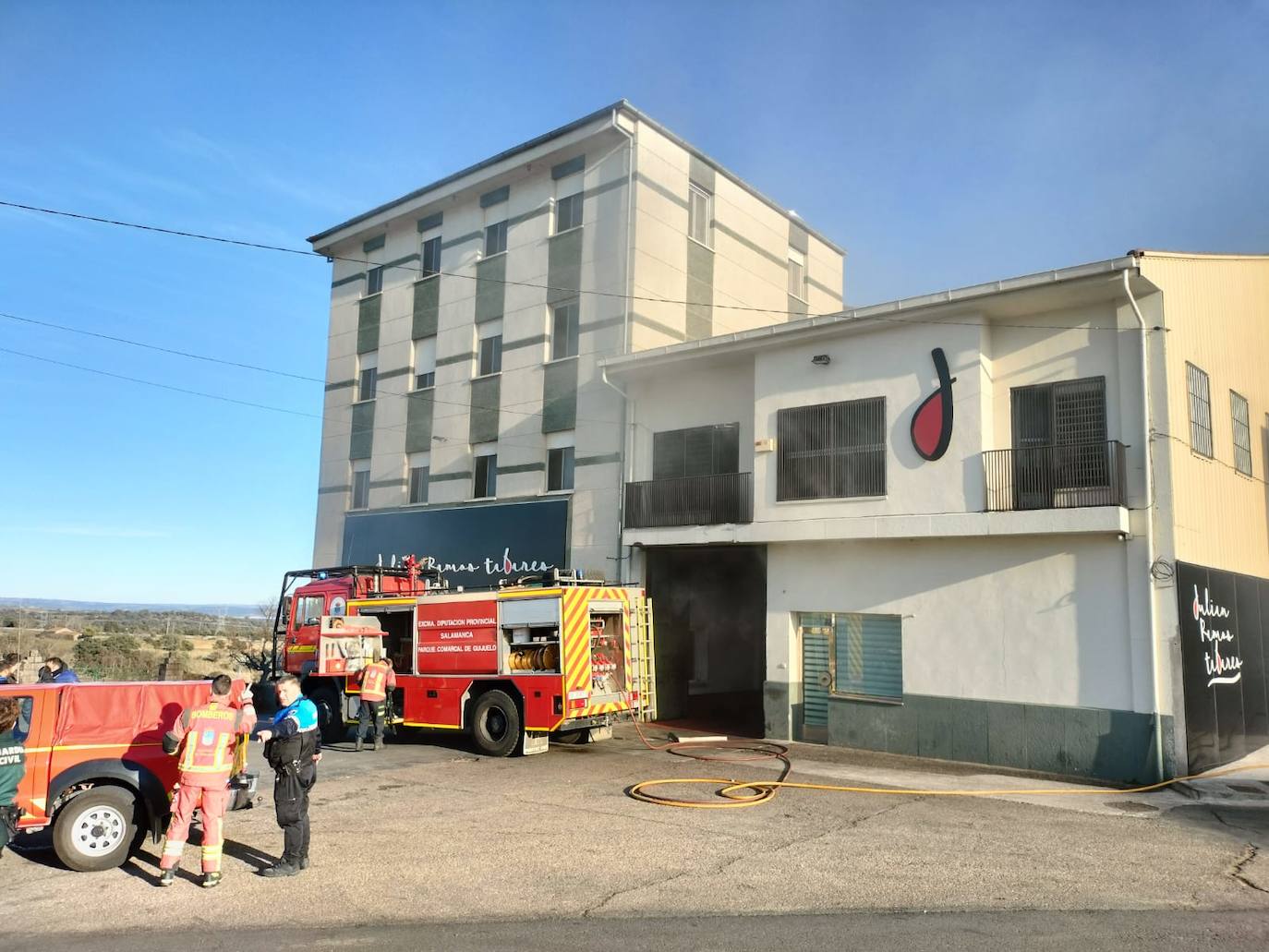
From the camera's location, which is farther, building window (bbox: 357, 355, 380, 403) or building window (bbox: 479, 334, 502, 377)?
building window (bbox: 357, 355, 380, 403)

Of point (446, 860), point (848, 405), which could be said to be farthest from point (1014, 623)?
point (446, 860)

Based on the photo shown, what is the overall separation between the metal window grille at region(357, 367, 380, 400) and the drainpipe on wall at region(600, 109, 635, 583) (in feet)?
29.7

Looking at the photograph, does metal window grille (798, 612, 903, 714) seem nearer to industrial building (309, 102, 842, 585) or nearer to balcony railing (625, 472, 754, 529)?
balcony railing (625, 472, 754, 529)

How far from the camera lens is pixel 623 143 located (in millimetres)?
22047

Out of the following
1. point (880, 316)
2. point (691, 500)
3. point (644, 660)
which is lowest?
point (644, 660)

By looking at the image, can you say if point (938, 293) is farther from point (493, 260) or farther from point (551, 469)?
point (493, 260)

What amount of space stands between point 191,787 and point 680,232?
1807 centimetres

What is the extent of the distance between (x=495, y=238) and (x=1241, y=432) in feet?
57.3

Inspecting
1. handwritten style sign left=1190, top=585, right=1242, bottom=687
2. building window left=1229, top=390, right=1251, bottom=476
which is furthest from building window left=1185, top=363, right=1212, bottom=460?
handwritten style sign left=1190, top=585, right=1242, bottom=687

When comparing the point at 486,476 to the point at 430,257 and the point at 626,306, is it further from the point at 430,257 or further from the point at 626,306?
the point at 430,257

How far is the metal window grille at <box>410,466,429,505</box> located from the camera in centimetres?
2548

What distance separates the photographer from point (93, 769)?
821cm

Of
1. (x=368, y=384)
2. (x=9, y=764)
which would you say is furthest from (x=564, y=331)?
(x=9, y=764)

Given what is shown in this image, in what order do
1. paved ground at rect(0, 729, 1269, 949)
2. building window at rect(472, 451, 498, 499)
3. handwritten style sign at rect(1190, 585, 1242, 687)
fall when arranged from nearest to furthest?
paved ground at rect(0, 729, 1269, 949)
handwritten style sign at rect(1190, 585, 1242, 687)
building window at rect(472, 451, 498, 499)
